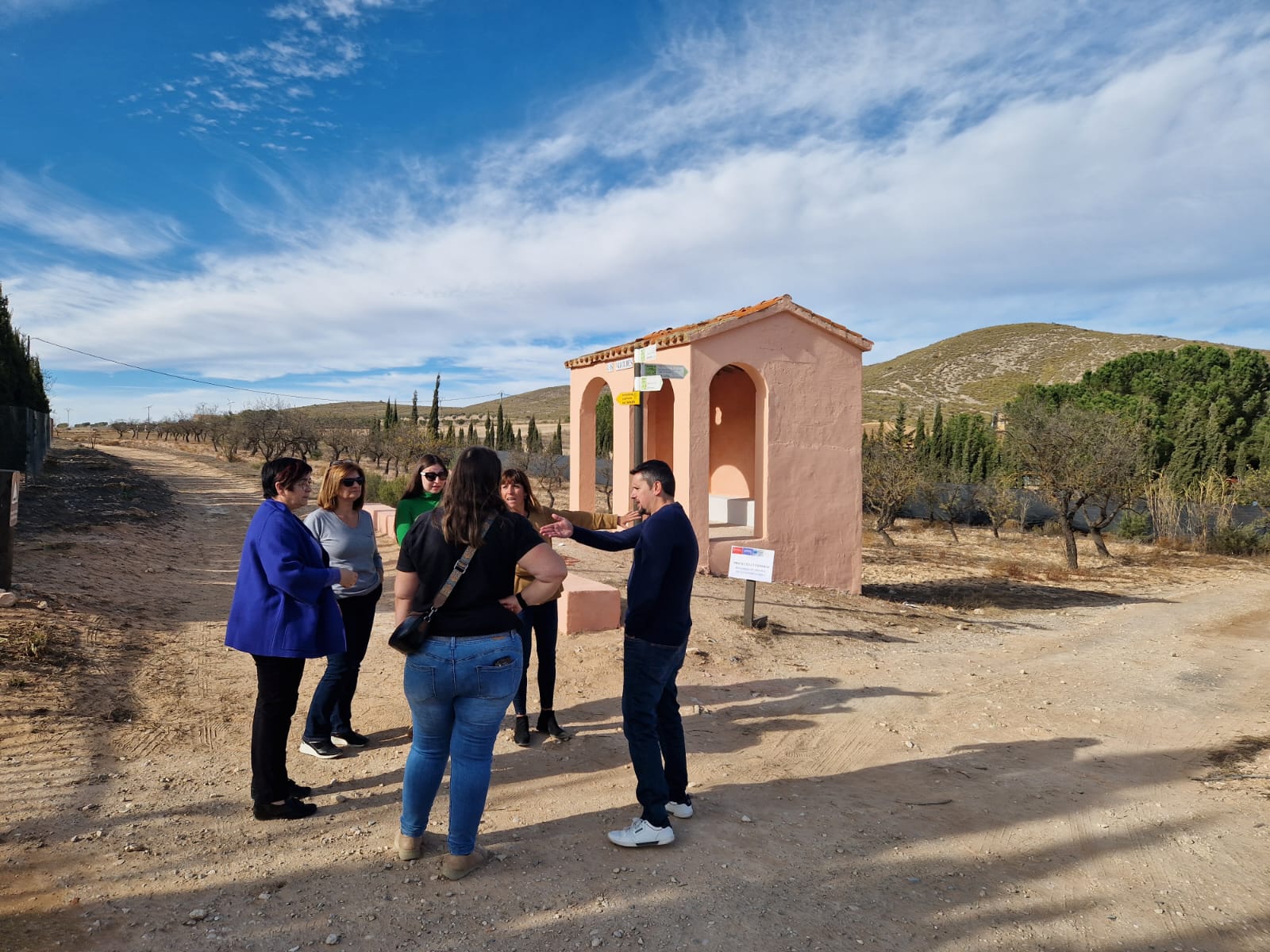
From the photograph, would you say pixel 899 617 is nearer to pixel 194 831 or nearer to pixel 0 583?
pixel 194 831

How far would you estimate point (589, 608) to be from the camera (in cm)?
667

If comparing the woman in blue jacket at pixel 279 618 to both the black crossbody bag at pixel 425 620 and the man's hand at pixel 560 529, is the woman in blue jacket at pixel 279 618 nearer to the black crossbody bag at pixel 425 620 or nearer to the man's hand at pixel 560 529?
the black crossbody bag at pixel 425 620

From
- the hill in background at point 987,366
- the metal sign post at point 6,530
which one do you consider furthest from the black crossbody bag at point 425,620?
the hill in background at point 987,366

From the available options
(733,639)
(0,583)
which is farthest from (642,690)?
(0,583)

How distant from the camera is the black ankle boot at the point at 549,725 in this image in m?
4.46

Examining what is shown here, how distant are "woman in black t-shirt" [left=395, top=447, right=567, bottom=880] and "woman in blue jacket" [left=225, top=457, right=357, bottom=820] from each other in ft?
2.46

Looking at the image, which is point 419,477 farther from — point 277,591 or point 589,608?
point 589,608

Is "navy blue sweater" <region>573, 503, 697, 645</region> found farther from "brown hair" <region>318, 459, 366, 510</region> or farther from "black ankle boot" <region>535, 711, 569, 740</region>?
"brown hair" <region>318, 459, 366, 510</region>

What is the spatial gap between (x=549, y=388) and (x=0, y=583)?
394 feet

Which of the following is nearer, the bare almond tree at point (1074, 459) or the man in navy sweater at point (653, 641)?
the man in navy sweater at point (653, 641)

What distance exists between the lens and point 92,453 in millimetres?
32438

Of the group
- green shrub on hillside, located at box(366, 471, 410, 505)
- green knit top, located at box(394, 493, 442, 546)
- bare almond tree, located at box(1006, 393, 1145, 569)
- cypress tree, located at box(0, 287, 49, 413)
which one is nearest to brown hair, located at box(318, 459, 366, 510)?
green knit top, located at box(394, 493, 442, 546)

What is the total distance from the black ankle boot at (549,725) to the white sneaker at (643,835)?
4.25ft

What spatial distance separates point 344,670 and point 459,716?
1572mm
